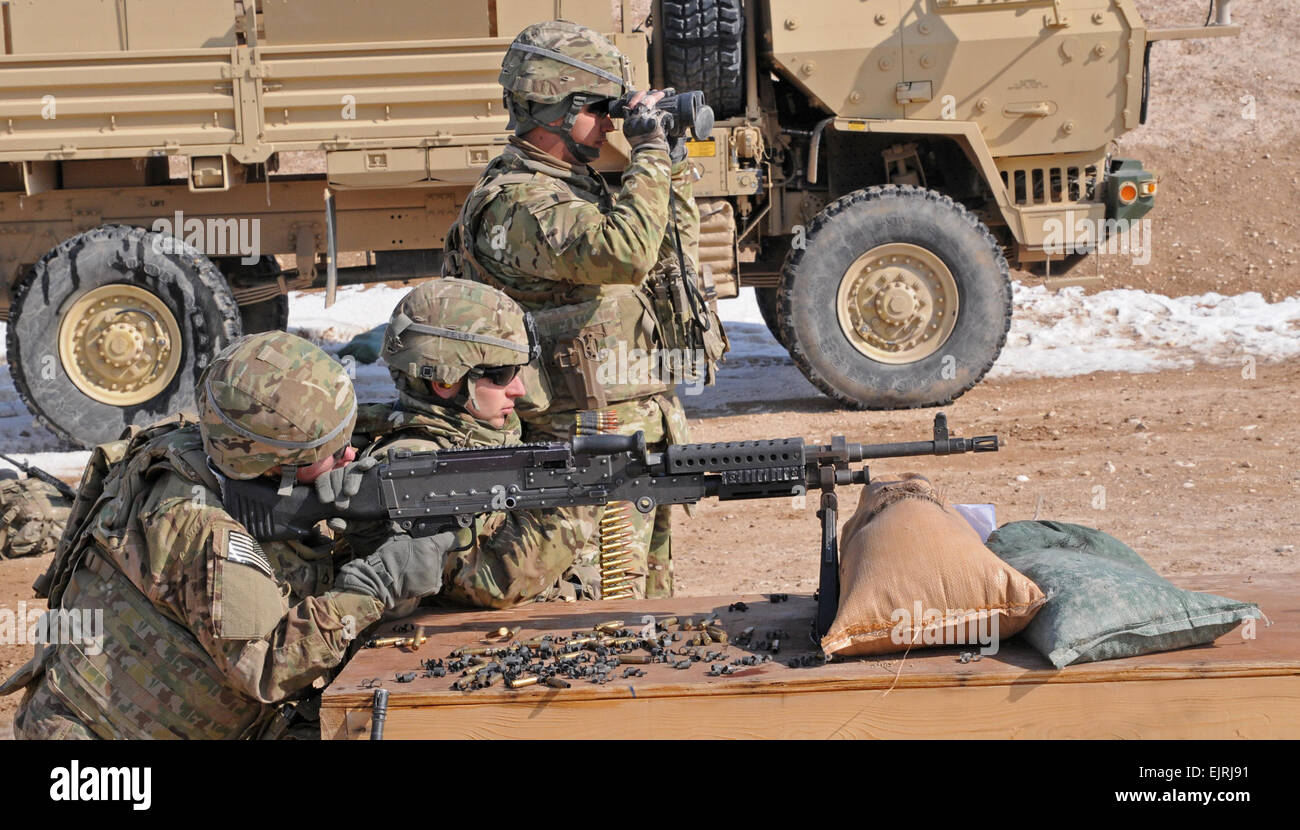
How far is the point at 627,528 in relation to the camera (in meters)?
4.23

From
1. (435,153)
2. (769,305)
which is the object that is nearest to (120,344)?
(435,153)

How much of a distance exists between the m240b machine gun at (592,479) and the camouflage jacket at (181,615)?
189 mm

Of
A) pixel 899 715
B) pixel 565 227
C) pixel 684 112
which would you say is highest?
pixel 684 112

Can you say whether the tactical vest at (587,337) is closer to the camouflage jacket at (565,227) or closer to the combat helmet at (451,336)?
the camouflage jacket at (565,227)

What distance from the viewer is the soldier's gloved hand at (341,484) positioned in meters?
3.36

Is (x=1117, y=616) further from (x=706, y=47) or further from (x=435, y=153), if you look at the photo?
(x=706, y=47)

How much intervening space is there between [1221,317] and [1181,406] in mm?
3471

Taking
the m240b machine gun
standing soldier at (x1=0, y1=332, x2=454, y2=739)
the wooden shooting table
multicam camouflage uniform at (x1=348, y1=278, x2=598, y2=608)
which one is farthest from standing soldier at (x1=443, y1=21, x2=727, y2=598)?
the wooden shooting table

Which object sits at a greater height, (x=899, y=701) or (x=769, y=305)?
(x=769, y=305)

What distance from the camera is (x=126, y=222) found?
938 cm

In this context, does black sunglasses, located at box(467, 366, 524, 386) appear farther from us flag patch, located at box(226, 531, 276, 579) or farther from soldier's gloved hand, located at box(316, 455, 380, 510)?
us flag patch, located at box(226, 531, 276, 579)

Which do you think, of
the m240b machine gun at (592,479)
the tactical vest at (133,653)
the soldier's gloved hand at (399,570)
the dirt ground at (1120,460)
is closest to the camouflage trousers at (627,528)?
the m240b machine gun at (592,479)

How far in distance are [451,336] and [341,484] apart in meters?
0.53
